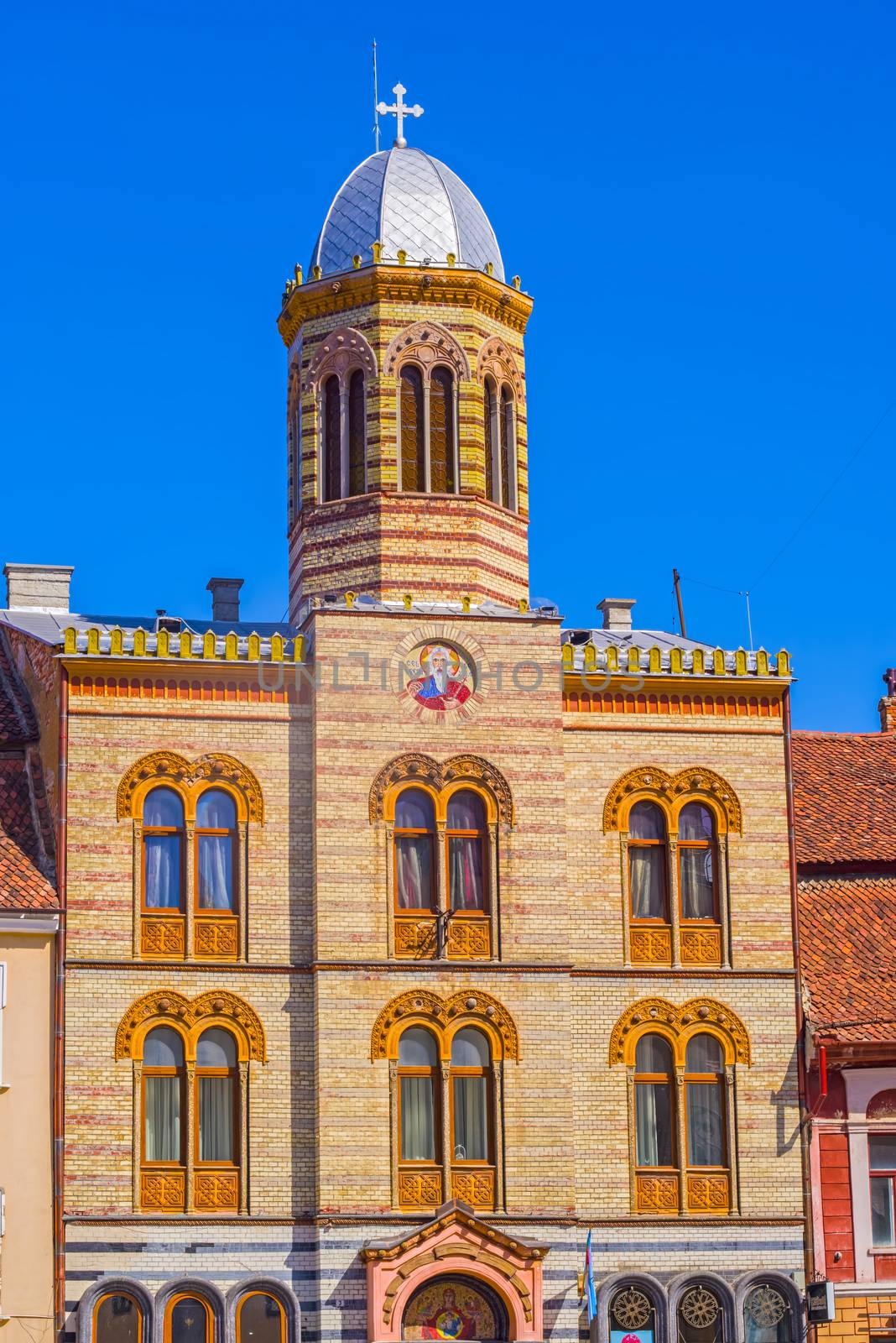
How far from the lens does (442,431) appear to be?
4509 centimetres

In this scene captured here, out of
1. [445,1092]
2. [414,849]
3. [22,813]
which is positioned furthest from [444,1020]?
[22,813]

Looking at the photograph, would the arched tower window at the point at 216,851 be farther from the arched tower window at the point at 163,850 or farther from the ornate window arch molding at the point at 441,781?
the ornate window arch molding at the point at 441,781

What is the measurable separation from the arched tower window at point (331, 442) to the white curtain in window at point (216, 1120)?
1012cm

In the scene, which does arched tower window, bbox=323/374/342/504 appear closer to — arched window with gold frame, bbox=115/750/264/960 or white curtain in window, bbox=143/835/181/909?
arched window with gold frame, bbox=115/750/264/960

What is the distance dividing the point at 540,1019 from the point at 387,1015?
242cm

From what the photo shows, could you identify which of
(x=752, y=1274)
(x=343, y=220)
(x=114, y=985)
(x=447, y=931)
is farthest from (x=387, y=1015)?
(x=343, y=220)

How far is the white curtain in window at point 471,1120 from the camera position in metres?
41.4

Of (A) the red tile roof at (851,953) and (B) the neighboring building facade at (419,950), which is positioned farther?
(A) the red tile roof at (851,953)

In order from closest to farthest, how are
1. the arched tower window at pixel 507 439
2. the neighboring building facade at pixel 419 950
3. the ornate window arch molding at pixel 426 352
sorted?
the neighboring building facade at pixel 419 950, the ornate window arch molding at pixel 426 352, the arched tower window at pixel 507 439

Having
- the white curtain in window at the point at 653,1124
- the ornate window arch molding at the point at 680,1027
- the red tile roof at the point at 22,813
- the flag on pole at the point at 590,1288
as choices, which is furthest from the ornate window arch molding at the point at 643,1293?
the red tile roof at the point at 22,813

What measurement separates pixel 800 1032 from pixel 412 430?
11.9 meters

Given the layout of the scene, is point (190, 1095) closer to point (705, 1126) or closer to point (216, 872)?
point (216, 872)

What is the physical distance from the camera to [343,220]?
151ft

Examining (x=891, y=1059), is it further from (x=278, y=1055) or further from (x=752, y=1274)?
(x=278, y=1055)
